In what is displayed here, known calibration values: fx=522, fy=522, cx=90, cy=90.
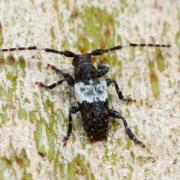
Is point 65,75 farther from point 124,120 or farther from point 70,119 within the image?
point 124,120

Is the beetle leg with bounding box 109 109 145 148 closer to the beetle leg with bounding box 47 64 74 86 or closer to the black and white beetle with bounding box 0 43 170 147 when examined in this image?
the black and white beetle with bounding box 0 43 170 147

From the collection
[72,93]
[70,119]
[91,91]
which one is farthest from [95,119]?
[72,93]

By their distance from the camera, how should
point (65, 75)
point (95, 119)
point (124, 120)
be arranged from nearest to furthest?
1. point (95, 119)
2. point (124, 120)
3. point (65, 75)

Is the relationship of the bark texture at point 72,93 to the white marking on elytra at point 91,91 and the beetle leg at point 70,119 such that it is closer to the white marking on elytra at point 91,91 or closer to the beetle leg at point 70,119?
the beetle leg at point 70,119

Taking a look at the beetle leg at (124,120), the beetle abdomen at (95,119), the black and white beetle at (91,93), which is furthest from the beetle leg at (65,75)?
the beetle leg at (124,120)

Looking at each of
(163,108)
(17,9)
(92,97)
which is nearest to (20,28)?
(17,9)

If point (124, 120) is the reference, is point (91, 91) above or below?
above

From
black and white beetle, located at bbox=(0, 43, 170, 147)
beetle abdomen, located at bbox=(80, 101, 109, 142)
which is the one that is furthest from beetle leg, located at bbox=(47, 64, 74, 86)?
beetle abdomen, located at bbox=(80, 101, 109, 142)
